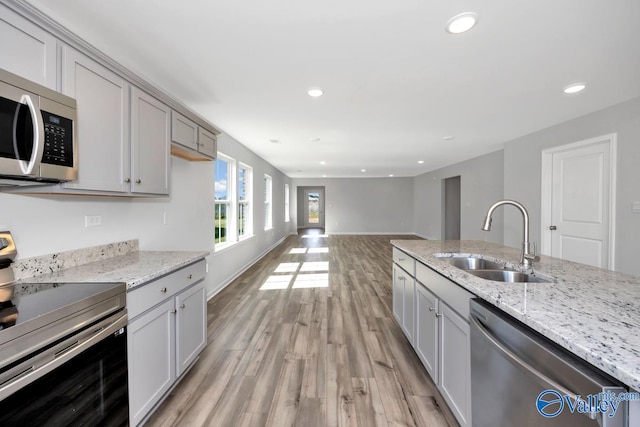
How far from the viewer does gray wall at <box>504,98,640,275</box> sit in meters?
2.86

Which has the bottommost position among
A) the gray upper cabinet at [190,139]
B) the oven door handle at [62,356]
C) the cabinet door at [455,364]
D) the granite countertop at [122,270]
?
the cabinet door at [455,364]

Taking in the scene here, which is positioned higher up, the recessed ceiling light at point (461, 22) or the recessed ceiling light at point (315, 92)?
the recessed ceiling light at point (315, 92)

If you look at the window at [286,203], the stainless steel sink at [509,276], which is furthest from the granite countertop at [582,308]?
the window at [286,203]

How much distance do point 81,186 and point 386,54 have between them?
2106 millimetres

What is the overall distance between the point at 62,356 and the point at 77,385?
187 millimetres

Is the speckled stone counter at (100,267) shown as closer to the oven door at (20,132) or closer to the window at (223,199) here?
the oven door at (20,132)

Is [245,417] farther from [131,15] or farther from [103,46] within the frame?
[103,46]

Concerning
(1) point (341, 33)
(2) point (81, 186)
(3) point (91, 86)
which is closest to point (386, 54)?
(1) point (341, 33)

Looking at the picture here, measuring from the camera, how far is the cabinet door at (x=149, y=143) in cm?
181

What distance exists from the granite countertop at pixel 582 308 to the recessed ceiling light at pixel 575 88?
1865 millimetres

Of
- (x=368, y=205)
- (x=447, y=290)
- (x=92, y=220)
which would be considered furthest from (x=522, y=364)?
(x=368, y=205)

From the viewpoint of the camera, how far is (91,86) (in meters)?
1.50

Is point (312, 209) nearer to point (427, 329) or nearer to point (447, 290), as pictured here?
point (427, 329)

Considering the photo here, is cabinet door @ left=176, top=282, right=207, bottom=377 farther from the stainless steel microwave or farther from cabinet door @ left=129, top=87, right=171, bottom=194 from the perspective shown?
the stainless steel microwave
